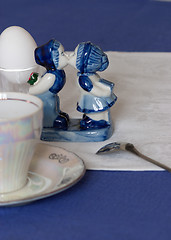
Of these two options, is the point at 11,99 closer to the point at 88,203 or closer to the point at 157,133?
the point at 88,203

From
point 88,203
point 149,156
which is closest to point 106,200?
point 88,203

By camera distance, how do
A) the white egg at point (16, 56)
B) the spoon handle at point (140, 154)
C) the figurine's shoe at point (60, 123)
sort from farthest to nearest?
the white egg at point (16, 56), the figurine's shoe at point (60, 123), the spoon handle at point (140, 154)

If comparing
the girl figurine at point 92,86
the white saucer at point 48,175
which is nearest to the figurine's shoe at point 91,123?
the girl figurine at point 92,86

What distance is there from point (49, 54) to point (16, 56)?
172 mm

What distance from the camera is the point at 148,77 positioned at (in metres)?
1.02

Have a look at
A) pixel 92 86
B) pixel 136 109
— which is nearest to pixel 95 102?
pixel 92 86

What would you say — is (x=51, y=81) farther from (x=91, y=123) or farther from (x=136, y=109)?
(x=136, y=109)

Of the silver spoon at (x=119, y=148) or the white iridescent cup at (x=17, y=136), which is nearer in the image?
the white iridescent cup at (x=17, y=136)

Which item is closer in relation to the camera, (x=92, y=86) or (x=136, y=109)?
(x=92, y=86)

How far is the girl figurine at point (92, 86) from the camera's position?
27.3 inches

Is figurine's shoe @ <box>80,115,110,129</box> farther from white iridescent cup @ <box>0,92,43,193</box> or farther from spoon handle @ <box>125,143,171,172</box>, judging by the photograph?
white iridescent cup @ <box>0,92,43,193</box>

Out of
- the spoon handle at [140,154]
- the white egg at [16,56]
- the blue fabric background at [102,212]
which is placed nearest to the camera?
the blue fabric background at [102,212]

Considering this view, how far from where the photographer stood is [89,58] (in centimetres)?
69

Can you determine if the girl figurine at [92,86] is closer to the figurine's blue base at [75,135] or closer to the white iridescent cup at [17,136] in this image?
the figurine's blue base at [75,135]
